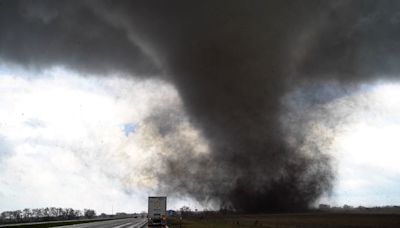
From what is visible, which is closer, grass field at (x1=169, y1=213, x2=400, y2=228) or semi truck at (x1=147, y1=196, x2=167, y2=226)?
grass field at (x1=169, y1=213, x2=400, y2=228)

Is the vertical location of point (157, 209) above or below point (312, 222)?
above

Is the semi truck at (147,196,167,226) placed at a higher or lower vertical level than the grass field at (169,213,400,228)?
higher

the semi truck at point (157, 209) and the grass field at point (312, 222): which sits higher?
the semi truck at point (157, 209)

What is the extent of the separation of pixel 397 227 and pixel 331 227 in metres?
7.88

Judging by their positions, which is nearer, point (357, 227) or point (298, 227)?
point (357, 227)

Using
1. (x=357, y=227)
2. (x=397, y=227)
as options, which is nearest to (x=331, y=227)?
(x=357, y=227)

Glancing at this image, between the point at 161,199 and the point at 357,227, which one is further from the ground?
the point at 161,199

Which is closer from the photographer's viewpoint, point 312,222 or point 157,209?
point 157,209

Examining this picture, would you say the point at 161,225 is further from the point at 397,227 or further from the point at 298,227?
the point at 397,227

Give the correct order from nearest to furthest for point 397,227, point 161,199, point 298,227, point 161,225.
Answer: point 397,227, point 298,227, point 161,199, point 161,225

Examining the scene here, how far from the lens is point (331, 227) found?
53.7m

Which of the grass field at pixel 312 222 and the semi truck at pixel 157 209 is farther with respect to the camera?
the semi truck at pixel 157 209

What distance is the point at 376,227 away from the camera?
5178 centimetres

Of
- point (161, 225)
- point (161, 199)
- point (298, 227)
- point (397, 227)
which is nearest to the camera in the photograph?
point (397, 227)
